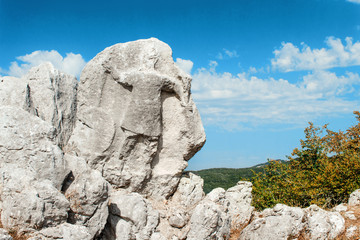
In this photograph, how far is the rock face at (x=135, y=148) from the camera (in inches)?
310

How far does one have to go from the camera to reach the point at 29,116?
761 cm

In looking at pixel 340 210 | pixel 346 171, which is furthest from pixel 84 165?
pixel 346 171

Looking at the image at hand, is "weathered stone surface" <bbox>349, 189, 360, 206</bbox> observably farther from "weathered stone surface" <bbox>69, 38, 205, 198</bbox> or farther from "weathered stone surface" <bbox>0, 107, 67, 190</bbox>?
"weathered stone surface" <bbox>0, 107, 67, 190</bbox>

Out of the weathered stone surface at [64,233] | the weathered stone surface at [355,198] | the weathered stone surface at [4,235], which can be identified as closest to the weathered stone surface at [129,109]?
the weathered stone surface at [64,233]

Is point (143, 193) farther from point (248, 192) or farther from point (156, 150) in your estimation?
point (248, 192)

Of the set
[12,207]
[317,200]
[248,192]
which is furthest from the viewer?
[317,200]

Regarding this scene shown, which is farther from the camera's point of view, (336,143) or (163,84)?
(336,143)

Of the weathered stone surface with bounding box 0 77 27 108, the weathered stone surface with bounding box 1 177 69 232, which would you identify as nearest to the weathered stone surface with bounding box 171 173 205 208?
the weathered stone surface with bounding box 1 177 69 232

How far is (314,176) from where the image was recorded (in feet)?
49.6

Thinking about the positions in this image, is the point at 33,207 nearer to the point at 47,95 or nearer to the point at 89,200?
the point at 89,200

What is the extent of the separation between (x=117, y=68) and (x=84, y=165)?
3047 millimetres

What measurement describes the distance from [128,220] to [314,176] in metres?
9.75

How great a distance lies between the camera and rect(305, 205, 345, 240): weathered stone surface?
9727 mm

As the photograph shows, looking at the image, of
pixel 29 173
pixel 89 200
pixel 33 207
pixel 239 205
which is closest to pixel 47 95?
pixel 29 173
